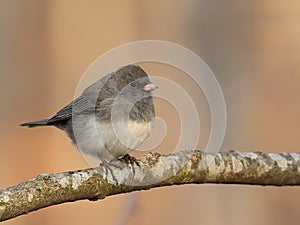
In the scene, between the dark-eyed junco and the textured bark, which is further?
the dark-eyed junco

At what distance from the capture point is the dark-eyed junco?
2.41 meters

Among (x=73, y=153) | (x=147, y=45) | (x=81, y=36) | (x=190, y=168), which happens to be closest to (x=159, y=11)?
(x=147, y=45)

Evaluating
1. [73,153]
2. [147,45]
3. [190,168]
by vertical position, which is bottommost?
[73,153]

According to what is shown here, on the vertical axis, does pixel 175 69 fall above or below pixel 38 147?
above

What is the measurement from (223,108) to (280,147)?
0.43m

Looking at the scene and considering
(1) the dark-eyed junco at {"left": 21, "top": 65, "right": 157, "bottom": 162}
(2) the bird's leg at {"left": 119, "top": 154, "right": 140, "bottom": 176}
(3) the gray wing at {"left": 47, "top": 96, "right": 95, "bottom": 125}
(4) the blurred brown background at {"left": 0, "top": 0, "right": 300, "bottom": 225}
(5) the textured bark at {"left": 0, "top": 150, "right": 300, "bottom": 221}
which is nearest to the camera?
(5) the textured bark at {"left": 0, "top": 150, "right": 300, "bottom": 221}

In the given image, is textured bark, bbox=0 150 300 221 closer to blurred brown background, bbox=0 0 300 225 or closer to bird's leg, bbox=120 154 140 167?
bird's leg, bbox=120 154 140 167

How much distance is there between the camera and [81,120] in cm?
261

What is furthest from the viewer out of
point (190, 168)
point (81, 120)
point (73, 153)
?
point (73, 153)

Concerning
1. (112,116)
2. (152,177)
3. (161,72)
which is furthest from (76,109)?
(161,72)

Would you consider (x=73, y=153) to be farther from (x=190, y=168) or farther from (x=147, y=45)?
(x=190, y=168)

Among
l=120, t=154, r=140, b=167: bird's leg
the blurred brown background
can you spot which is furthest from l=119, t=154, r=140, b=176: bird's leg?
the blurred brown background

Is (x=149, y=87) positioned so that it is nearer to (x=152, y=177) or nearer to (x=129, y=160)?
(x=129, y=160)

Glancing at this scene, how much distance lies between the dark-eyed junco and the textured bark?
277 millimetres
